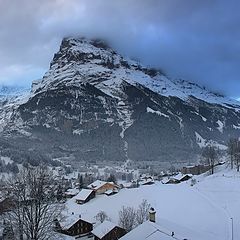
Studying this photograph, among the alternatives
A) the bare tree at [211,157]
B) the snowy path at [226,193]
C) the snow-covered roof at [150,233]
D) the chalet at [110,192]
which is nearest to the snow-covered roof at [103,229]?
the snow-covered roof at [150,233]

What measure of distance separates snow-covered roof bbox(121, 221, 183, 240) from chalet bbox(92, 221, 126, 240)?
1103 centimetres

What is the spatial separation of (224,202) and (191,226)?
45.1 ft

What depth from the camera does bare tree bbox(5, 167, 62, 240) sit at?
99.1 ft

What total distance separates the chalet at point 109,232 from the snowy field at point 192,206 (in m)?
5.64

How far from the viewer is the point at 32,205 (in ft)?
103

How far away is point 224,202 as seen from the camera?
226 feet

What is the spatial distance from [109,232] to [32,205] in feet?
78.9

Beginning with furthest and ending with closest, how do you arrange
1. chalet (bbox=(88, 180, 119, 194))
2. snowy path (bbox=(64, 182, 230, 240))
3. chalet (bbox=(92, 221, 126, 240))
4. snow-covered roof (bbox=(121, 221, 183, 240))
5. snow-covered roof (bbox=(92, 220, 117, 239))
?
chalet (bbox=(88, 180, 119, 194))
snow-covered roof (bbox=(92, 220, 117, 239))
chalet (bbox=(92, 221, 126, 240))
snowy path (bbox=(64, 182, 230, 240))
snow-covered roof (bbox=(121, 221, 183, 240))

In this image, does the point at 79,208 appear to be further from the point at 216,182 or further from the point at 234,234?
the point at 234,234

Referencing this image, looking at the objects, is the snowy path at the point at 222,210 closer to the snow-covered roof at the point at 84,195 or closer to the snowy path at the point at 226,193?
the snowy path at the point at 226,193

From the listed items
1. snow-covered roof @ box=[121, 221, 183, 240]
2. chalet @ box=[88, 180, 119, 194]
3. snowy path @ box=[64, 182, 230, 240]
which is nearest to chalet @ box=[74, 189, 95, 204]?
snowy path @ box=[64, 182, 230, 240]

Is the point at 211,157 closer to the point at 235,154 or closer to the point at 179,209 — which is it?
the point at 235,154

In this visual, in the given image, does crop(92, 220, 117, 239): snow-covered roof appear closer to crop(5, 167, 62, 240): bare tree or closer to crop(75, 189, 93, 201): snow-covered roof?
crop(5, 167, 62, 240): bare tree

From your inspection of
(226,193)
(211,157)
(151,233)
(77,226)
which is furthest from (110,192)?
(151,233)
